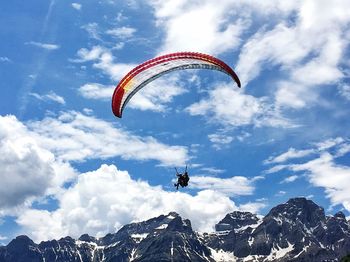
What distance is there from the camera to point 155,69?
53.7 meters

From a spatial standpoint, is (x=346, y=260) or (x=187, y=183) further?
(x=346, y=260)

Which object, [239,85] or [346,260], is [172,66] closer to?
[239,85]

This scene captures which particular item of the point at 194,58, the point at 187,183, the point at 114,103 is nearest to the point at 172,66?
the point at 194,58

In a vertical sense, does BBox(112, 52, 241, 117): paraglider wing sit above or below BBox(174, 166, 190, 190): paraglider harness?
above

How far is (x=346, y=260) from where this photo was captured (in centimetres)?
19050

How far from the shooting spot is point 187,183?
183 ft

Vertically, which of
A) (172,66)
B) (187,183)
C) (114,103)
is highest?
(172,66)

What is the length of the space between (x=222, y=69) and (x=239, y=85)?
2551 mm

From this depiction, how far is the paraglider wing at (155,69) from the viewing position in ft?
175

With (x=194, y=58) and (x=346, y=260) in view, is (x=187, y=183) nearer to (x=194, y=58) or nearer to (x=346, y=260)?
(x=194, y=58)

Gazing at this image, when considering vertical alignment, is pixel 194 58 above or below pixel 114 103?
above

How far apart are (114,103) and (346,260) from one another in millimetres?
160860

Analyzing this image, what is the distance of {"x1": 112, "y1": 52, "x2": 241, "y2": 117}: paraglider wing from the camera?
5344 centimetres

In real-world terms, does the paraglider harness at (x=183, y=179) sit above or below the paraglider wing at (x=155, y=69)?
below
